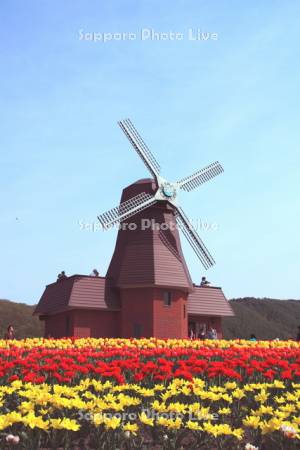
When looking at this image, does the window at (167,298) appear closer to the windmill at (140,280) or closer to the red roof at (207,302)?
the windmill at (140,280)

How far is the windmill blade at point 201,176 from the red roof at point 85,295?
6.95 meters

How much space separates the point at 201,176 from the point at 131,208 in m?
5.98

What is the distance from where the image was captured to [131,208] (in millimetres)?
28328

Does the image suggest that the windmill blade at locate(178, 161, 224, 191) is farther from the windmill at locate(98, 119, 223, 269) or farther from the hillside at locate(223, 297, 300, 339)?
the hillside at locate(223, 297, 300, 339)

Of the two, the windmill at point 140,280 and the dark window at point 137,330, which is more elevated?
the windmill at point 140,280

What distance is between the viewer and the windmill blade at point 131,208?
28109mm

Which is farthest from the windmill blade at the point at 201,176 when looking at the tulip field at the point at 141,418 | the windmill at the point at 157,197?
the tulip field at the point at 141,418

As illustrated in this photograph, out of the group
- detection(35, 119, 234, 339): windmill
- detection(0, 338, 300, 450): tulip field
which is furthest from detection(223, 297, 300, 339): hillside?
detection(0, 338, 300, 450): tulip field

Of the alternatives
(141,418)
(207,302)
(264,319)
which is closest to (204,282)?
(207,302)

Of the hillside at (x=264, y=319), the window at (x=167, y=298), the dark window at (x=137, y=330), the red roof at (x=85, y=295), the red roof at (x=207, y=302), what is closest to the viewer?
the dark window at (x=137, y=330)

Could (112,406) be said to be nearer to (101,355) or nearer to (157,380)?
(157,380)

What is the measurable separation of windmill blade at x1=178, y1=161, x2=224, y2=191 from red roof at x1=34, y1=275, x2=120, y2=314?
6.95 m

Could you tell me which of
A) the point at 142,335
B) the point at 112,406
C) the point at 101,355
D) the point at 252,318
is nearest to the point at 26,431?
the point at 112,406

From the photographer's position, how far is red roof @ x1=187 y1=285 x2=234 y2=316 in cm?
3130
